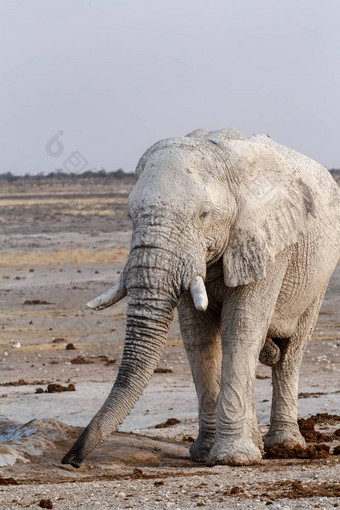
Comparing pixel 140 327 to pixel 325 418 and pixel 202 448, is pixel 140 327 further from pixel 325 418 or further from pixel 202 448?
pixel 325 418

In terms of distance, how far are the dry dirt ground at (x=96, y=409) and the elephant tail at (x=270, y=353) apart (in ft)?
2.62

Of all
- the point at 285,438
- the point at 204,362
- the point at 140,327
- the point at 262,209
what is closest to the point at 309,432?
the point at 285,438

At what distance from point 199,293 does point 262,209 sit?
1124 millimetres

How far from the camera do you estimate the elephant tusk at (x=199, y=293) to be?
22.8ft

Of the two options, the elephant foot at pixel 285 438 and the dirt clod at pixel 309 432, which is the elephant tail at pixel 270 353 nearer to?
the elephant foot at pixel 285 438

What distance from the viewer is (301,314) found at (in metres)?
→ 8.94

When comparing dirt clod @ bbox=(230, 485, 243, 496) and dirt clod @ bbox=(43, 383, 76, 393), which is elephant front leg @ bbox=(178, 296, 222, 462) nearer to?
dirt clod @ bbox=(230, 485, 243, 496)

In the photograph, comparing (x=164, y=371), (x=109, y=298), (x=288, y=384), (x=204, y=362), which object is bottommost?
(x=164, y=371)

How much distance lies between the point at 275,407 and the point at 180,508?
127 inches

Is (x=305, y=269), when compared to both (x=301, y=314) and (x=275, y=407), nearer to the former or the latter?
(x=301, y=314)

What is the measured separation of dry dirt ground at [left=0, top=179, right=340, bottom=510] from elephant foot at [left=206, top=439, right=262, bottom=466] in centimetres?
12

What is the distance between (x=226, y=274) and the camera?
25.2 feet

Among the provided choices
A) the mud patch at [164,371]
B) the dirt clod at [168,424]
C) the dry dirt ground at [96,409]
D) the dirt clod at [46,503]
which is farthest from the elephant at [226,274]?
the mud patch at [164,371]

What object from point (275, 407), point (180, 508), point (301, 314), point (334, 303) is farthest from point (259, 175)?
point (334, 303)
